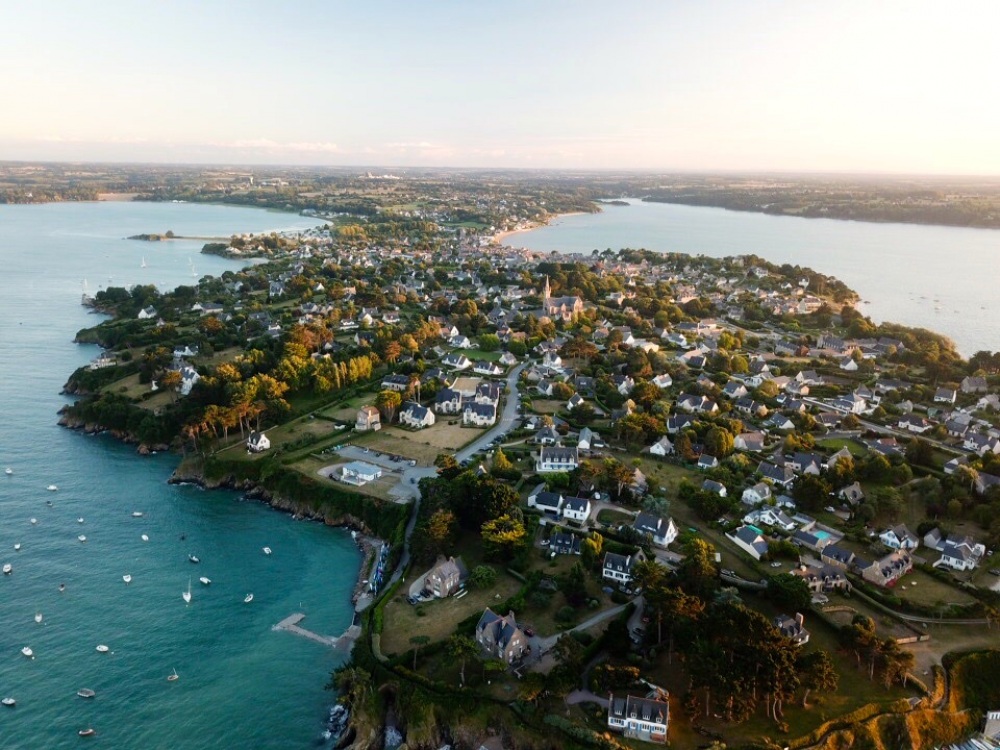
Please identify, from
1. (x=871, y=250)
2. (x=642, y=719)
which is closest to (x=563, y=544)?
(x=642, y=719)

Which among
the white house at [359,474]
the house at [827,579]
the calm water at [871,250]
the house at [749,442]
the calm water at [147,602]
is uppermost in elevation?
the calm water at [871,250]

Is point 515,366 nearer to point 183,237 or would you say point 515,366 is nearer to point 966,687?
point 966,687

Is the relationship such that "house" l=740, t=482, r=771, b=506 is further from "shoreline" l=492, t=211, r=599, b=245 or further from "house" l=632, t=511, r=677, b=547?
"shoreline" l=492, t=211, r=599, b=245

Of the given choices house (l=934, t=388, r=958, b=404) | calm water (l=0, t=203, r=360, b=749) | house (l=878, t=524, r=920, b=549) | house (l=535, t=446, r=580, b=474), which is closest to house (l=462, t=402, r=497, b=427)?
house (l=535, t=446, r=580, b=474)

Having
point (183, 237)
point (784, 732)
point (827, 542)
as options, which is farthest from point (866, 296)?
point (183, 237)

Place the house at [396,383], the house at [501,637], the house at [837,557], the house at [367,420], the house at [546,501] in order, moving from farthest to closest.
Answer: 1. the house at [396,383]
2. the house at [367,420]
3. the house at [546,501]
4. the house at [837,557]
5. the house at [501,637]

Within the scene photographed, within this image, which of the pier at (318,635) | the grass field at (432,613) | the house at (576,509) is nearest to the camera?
the grass field at (432,613)

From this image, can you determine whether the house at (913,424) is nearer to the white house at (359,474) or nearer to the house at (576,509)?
the house at (576,509)

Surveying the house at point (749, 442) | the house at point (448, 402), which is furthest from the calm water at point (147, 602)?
the house at point (749, 442)
